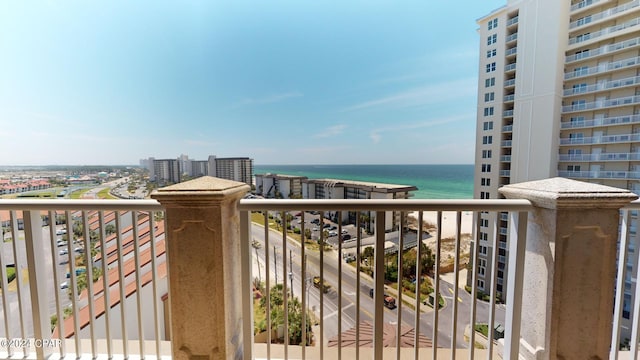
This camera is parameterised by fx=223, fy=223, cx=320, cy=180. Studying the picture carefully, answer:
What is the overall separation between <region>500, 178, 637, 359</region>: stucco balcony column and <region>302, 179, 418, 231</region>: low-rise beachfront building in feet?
2.23

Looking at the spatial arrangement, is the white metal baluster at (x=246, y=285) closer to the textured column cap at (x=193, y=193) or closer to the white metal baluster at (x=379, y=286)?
the textured column cap at (x=193, y=193)

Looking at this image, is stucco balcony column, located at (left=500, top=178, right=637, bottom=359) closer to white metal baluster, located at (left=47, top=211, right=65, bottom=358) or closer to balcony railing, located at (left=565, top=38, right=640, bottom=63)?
white metal baluster, located at (left=47, top=211, right=65, bottom=358)

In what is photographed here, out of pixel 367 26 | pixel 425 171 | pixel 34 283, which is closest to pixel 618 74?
pixel 425 171

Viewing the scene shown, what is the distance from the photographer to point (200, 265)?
1.09 metres

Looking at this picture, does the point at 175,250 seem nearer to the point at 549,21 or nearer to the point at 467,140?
the point at 549,21

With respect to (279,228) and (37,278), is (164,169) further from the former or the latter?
(279,228)

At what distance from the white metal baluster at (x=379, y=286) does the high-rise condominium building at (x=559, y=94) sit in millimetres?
3142

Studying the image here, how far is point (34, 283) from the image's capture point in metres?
1.29

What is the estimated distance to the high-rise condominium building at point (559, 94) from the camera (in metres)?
4.54

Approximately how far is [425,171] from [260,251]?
27.3 ft

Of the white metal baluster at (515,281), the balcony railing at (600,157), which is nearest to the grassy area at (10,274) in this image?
the white metal baluster at (515,281)

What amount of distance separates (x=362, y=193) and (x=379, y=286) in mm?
716

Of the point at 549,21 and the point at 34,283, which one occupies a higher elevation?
the point at 549,21

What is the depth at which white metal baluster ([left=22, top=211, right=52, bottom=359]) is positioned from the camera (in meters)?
1.27
